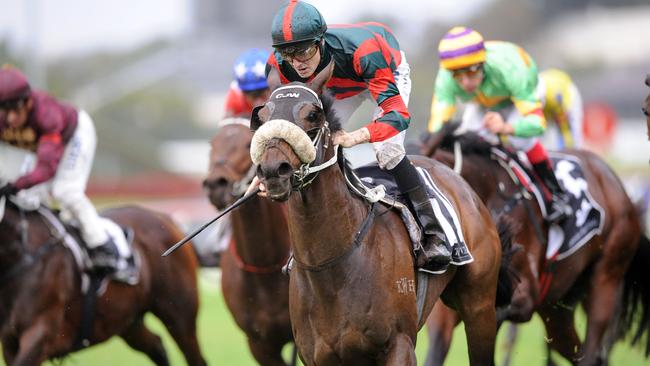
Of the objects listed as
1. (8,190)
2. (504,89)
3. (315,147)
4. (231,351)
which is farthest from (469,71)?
(231,351)

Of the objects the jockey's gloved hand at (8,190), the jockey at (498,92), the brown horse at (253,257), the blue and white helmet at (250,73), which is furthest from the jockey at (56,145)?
the jockey at (498,92)

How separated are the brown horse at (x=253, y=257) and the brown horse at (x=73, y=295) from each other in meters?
1.07

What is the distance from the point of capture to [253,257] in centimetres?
717

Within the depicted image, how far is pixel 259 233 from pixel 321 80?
7.86ft

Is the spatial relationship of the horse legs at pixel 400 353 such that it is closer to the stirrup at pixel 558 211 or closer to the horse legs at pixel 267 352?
the horse legs at pixel 267 352

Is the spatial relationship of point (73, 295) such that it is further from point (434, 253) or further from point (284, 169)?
point (284, 169)

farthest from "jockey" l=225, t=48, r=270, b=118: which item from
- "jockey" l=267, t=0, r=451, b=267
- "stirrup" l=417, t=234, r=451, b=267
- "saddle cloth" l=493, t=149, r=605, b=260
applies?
"stirrup" l=417, t=234, r=451, b=267

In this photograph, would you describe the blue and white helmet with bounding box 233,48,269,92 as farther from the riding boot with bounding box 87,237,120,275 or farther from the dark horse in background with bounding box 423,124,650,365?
the riding boot with bounding box 87,237,120,275

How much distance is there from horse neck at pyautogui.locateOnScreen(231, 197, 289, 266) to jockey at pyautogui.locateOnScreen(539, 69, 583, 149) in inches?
156

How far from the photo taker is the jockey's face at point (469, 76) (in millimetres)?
7414

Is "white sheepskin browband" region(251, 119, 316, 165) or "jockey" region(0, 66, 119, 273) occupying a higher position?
"white sheepskin browband" region(251, 119, 316, 165)

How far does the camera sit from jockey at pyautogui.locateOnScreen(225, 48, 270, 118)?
760 centimetres

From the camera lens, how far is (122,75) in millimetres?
45938

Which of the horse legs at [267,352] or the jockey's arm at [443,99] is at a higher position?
the jockey's arm at [443,99]
